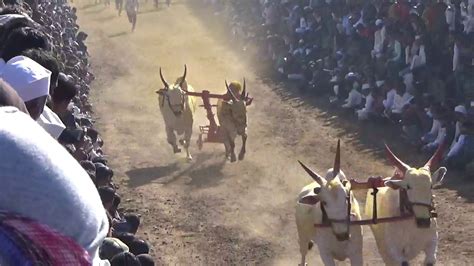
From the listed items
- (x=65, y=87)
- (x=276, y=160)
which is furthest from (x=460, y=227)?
(x=65, y=87)

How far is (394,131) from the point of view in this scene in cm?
1473

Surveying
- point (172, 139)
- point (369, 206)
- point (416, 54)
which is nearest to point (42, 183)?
point (369, 206)

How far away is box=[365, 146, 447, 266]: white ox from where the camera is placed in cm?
721

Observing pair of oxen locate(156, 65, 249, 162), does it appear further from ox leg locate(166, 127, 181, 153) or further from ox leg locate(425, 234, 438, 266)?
ox leg locate(425, 234, 438, 266)

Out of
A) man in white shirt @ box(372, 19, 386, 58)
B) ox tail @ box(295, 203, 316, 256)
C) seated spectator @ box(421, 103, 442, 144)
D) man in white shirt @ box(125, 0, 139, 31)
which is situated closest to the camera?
ox tail @ box(295, 203, 316, 256)

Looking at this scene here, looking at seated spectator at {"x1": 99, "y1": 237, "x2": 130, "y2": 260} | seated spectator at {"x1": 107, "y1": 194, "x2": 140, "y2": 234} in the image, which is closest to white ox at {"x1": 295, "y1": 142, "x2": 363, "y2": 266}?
seated spectator at {"x1": 107, "y1": 194, "x2": 140, "y2": 234}

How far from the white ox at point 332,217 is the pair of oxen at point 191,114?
584cm

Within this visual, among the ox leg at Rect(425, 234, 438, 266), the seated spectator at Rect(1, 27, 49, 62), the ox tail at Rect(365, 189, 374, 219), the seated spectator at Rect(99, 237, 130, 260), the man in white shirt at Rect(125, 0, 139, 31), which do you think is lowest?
the man in white shirt at Rect(125, 0, 139, 31)

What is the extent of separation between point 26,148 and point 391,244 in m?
6.07

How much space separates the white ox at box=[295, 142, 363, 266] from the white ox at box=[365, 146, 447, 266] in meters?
0.27

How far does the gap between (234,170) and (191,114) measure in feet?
5.65

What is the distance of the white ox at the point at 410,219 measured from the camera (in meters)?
7.21

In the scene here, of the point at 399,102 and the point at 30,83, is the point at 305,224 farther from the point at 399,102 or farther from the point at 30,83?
the point at 399,102

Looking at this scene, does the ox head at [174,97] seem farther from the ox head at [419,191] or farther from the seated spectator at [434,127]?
the ox head at [419,191]
